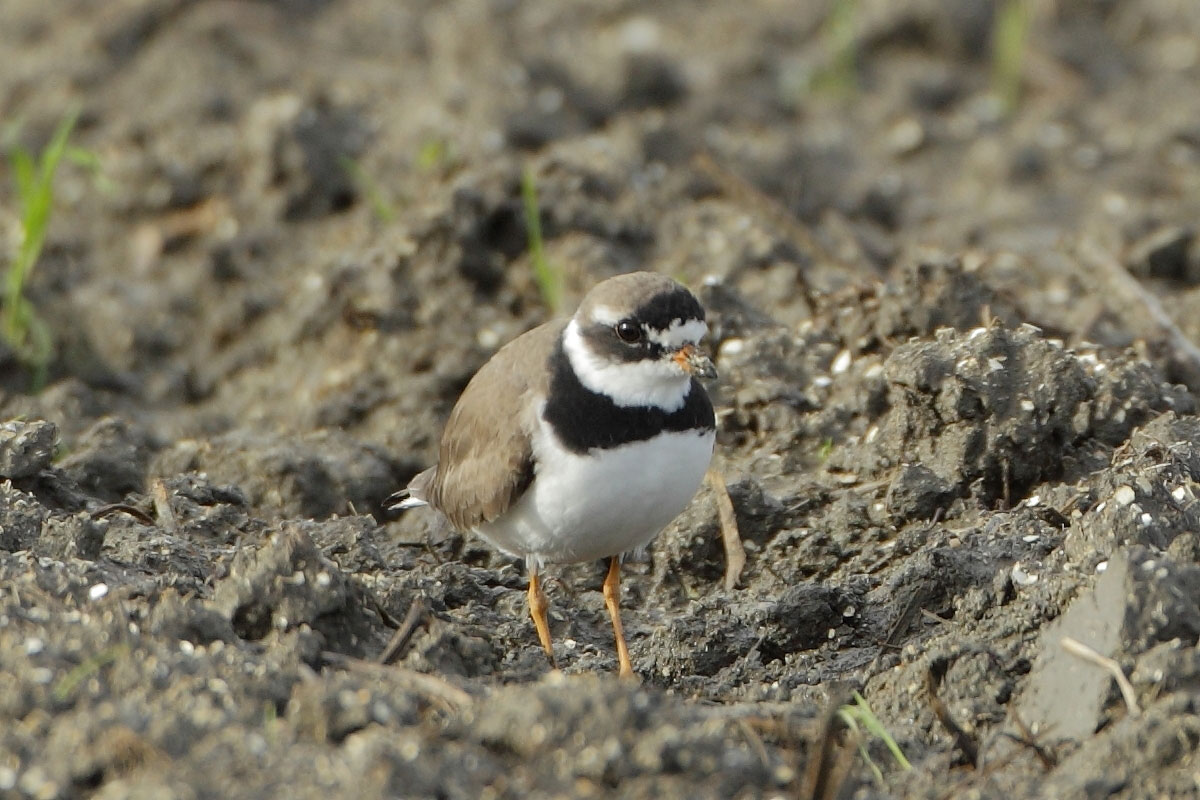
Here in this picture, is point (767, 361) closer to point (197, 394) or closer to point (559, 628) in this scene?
point (559, 628)

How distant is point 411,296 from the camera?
838 cm

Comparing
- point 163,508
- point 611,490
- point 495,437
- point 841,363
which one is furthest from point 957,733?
point 163,508

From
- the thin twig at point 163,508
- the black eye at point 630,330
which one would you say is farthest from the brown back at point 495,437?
the thin twig at point 163,508

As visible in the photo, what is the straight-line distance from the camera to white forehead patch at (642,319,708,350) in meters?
5.59

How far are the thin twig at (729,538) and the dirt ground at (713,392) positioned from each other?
7 cm

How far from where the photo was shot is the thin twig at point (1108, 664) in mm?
4398

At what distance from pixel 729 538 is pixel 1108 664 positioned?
6.68ft

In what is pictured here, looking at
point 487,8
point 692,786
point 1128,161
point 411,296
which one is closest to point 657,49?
point 487,8

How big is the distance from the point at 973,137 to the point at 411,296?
4667mm

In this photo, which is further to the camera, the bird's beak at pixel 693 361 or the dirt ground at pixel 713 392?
the bird's beak at pixel 693 361

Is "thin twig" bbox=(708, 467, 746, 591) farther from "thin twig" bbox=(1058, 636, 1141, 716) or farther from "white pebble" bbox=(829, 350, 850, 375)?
"thin twig" bbox=(1058, 636, 1141, 716)

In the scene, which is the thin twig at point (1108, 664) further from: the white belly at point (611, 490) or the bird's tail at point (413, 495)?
the bird's tail at point (413, 495)

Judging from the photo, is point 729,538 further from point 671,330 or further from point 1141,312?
point 1141,312

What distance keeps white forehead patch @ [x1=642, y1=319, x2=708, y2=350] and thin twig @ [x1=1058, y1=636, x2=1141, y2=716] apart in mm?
1611
